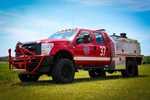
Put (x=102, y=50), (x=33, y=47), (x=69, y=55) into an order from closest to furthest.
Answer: (x=33, y=47), (x=69, y=55), (x=102, y=50)

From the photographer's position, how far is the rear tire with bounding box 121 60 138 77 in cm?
1204

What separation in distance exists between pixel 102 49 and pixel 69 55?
212cm

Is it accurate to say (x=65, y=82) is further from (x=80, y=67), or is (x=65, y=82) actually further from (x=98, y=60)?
(x=98, y=60)

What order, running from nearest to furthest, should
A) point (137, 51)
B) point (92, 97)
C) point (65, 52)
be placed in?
point (92, 97)
point (65, 52)
point (137, 51)

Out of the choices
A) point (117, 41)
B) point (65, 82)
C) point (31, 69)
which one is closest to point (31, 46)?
point (31, 69)

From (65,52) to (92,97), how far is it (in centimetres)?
373

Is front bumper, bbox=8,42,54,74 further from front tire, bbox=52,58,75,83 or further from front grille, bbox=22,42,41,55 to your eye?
front tire, bbox=52,58,75,83

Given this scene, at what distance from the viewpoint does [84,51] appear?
30.9 ft

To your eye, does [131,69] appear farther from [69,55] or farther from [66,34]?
[69,55]

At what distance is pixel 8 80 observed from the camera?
9.77 metres

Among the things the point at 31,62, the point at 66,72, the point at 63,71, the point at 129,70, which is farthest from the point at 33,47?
the point at 129,70

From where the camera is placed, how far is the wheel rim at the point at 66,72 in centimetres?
831

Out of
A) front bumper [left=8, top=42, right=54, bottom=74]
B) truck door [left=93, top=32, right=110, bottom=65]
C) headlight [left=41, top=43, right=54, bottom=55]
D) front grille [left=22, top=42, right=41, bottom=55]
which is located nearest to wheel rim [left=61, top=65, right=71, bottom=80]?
front bumper [left=8, top=42, right=54, bottom=74]

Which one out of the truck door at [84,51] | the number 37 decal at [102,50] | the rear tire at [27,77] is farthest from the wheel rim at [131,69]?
the rear tire at [27,77]
